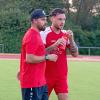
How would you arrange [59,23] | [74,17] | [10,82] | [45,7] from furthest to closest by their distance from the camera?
1. [74,17]
2. [45,7]
3. [10,82]
4. [59,23]

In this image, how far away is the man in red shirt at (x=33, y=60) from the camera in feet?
20.5

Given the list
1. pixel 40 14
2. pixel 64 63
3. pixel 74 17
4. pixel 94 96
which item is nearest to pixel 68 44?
pixel 64 63

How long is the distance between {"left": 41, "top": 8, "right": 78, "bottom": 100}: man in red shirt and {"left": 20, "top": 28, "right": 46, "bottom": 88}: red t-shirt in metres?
0.93

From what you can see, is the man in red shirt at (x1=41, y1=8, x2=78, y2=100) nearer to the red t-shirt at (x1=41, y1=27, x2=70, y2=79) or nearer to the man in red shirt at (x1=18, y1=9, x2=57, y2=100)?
the red t-shirt at (x1=41, y1=27, x2=70, y2=79)

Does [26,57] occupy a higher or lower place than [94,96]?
higher

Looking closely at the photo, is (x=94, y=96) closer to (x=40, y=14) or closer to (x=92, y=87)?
(x=92, y=87)

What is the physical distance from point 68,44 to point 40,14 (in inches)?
52.5

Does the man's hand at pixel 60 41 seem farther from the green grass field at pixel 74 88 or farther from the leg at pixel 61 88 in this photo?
the green grass field at pixel 74 88

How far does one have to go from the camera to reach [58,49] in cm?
744

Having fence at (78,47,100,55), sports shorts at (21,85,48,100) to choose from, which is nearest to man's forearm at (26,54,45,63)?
sports shorts at (21,85,48,100)

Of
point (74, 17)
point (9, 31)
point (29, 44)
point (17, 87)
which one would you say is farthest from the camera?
point (74, 17)

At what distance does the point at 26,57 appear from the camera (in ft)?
20.6

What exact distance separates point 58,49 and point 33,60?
1277mm

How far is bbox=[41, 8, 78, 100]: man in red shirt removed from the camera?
735cm
